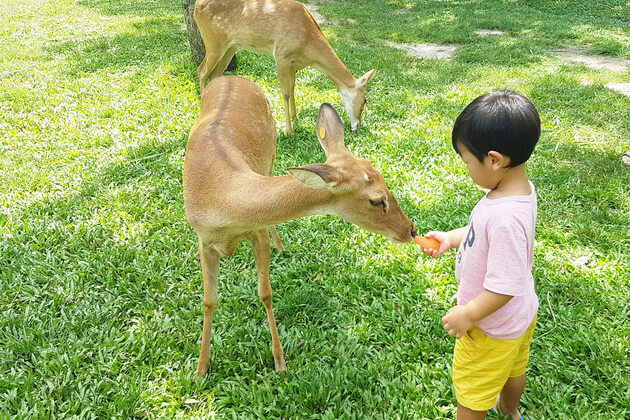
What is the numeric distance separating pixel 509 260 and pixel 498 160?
39 cm

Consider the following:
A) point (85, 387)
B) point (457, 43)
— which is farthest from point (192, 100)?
point (457, 43)

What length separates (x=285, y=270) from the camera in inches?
145

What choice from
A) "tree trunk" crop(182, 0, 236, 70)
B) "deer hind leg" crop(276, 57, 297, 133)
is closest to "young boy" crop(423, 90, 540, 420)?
"deer hind leg" crop(276, 57, 297, 133)

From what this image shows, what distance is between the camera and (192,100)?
6.56 meters

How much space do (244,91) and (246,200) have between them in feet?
4.69

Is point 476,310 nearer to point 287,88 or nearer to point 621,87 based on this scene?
point 287,88

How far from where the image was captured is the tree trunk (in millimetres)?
7438

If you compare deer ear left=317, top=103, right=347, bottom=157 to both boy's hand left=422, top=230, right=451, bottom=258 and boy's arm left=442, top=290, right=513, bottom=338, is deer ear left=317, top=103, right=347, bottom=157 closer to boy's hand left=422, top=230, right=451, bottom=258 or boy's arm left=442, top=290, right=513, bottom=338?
boy's hand left=422, top=230, right=451, bottom=258

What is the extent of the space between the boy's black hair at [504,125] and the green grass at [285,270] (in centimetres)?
154

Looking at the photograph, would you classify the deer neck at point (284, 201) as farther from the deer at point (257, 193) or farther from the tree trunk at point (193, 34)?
the tree trunk at point (193, 34)

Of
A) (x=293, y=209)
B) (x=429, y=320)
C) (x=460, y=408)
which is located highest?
(x=293, y=209)

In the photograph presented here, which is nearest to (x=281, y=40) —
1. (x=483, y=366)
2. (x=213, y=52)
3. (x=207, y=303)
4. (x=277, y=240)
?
(x=213, y=52)

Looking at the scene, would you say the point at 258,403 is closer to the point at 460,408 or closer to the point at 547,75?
the point at 460,408

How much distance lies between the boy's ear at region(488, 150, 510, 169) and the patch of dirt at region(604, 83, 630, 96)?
6664 millimetres
